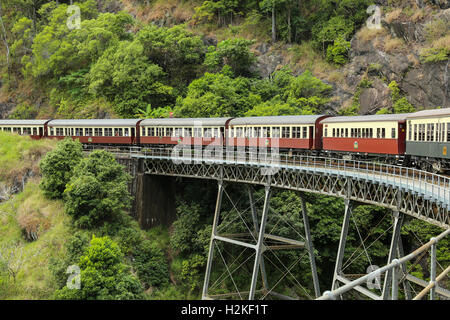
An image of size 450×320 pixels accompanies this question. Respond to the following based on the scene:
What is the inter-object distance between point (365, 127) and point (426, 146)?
4234 millimetres

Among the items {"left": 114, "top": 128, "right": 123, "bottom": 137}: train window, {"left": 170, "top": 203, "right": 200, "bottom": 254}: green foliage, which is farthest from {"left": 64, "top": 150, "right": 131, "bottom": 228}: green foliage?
{"left": 114, "top": 128, "right": 123, "bottom": 137}: train window

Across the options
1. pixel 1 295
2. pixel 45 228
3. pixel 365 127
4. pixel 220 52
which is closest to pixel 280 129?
pixel 365 127

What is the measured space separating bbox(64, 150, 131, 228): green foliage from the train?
531cm

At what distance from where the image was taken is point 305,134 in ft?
94.5

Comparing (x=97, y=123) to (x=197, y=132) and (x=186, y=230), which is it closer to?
(x=197, y=132)

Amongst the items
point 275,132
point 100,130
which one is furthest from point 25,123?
point 275,132

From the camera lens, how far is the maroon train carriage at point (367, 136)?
24.4 m

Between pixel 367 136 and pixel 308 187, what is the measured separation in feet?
14.3

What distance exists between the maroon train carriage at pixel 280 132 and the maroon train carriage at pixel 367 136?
2.39ft

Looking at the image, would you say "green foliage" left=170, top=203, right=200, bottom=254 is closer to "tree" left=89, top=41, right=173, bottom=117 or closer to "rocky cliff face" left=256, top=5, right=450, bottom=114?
"tree" left=89, top=41, right=173, bottom=117

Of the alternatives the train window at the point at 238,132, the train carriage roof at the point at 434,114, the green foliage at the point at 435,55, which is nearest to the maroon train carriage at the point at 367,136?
the train carriage roof at the point at 434,114

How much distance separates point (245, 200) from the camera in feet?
113

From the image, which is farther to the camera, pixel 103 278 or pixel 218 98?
pixel 218 98

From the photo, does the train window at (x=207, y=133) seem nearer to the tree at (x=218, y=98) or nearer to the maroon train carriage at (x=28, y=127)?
Result: the tree at (x=218, y=98)
